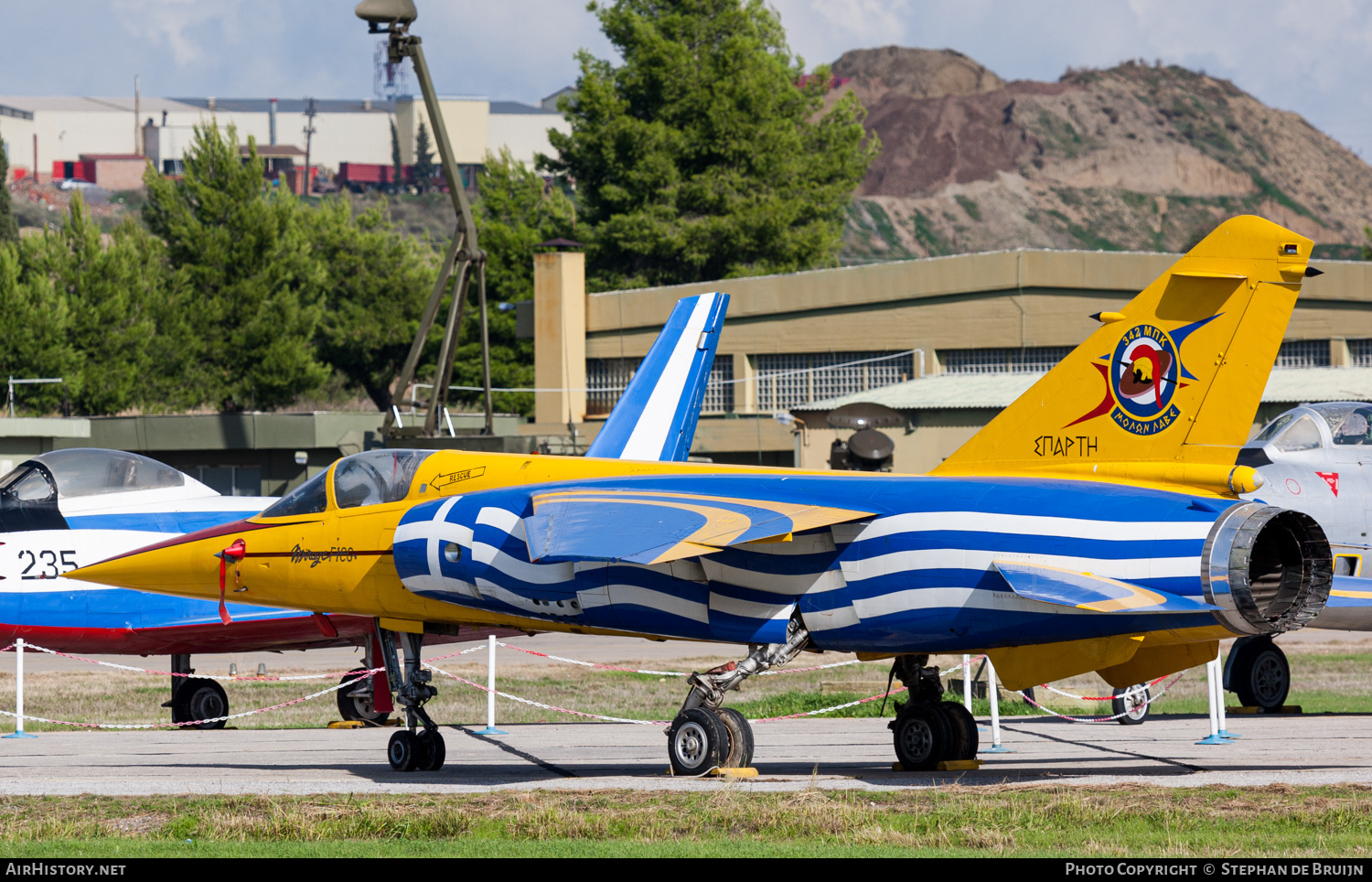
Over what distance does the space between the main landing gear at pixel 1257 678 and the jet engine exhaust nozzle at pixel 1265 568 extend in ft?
26.2

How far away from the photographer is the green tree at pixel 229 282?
2325 inches

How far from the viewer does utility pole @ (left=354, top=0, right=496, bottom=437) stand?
3469 centimetres

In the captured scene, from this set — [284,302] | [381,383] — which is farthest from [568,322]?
[381,383]

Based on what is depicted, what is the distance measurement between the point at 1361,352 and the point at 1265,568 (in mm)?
30507

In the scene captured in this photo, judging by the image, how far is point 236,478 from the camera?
44.1 m

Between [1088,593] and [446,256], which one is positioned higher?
[446,256]

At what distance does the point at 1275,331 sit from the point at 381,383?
208 ft

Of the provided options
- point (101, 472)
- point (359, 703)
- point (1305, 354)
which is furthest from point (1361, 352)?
point (101, 472)

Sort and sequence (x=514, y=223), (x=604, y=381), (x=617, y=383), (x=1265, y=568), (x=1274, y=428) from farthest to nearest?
(x=514, y=223) → (x=604, y=381) → (x=617, y=383) → (x=1274, y=428) → (x=1265, y=568)

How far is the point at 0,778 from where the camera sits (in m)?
12.7

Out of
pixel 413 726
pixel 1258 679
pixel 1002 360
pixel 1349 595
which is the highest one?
pixel 1002 360

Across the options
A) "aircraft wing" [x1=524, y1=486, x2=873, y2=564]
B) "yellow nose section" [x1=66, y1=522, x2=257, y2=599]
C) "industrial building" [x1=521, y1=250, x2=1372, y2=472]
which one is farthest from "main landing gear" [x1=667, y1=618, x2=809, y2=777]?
"industrial building" [x1=521, y1=250, x2=1372, y2=472]

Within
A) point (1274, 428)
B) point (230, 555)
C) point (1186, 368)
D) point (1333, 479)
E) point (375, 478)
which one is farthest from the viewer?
point (1274, 428)

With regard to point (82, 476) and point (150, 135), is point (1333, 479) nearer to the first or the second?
point (82, 476)
